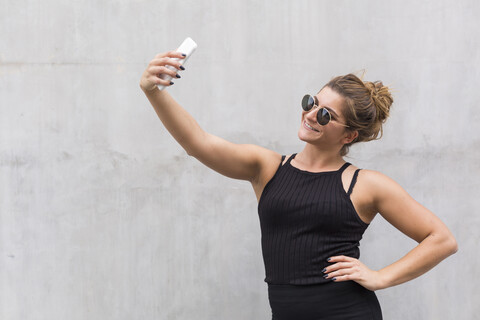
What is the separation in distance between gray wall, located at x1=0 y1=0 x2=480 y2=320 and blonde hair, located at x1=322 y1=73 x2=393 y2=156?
779 mm

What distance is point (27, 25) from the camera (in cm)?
284

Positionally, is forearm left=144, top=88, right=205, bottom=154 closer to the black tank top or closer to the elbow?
the black tank top

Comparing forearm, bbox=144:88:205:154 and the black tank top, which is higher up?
forearm, bbox=144:88:205:154

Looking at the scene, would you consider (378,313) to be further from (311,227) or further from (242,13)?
(242,13)

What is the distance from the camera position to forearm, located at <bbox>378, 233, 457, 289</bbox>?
2191mm

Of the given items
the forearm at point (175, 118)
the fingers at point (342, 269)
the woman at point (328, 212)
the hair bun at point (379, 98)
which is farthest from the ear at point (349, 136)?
the forearm at point (175, 118)

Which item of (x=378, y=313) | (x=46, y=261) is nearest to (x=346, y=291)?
(x=378, y=313)

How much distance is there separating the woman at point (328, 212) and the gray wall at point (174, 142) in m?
0.76

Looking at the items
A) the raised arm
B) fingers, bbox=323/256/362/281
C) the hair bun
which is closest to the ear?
the hair bun

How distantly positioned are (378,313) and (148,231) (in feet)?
4.22

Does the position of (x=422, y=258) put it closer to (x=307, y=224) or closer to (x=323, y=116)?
(x=307, y=224)

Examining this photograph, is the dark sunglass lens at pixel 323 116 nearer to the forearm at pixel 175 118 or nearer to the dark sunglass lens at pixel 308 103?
the dark sunglass lens at pixel 308 103

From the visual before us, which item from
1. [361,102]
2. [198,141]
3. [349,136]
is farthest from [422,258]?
[198,141]

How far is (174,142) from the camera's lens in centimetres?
291
